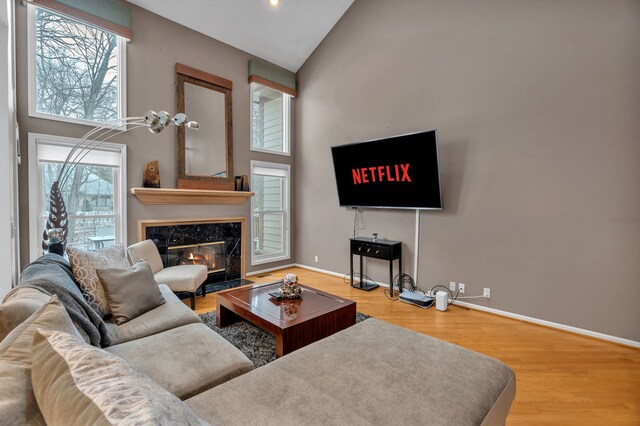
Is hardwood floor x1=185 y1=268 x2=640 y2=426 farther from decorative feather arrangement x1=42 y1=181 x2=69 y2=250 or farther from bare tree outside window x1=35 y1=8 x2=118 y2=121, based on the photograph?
bare tree outside window x1=35 y1=8 x2=118 y2=121

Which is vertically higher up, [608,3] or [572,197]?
[608,3]

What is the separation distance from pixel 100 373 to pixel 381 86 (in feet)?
14.8

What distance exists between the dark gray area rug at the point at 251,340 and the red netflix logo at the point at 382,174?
2487mm

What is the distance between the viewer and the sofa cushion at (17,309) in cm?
103

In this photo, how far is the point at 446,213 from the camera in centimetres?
379

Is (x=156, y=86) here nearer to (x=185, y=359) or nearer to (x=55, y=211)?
(x=55, y=211)

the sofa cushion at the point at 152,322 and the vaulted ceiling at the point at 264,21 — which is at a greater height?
the vaulted ceiling at the point at 264,21

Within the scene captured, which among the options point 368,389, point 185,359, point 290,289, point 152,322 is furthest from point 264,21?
point 368,389

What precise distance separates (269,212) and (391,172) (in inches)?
93.9

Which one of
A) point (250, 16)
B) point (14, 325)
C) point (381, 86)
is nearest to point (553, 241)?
point (381, 86)

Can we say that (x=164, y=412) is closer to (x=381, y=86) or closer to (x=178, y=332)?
(x=178, y=332)

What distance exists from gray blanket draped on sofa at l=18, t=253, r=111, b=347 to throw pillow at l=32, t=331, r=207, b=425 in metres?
0.88

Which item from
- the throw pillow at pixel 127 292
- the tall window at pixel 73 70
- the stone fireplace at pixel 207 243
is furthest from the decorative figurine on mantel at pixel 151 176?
the throw pillow at pixel 127 292

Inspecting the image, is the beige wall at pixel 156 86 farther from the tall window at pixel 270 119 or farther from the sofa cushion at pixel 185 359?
the sofa cushion at pixel 185 359
